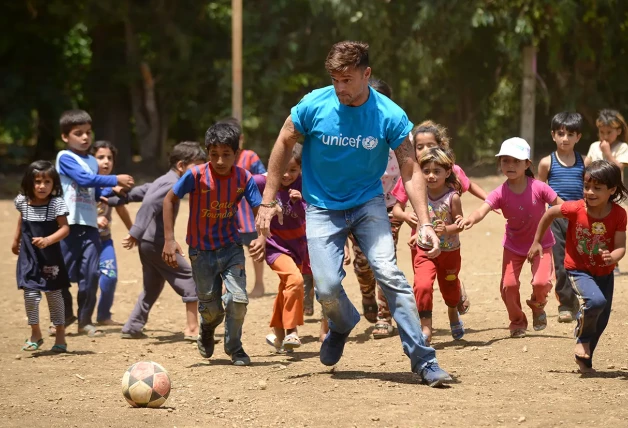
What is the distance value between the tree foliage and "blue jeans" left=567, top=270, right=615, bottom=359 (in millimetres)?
12279

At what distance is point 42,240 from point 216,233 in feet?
5.35

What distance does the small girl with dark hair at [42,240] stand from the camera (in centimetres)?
863

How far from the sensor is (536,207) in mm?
8484

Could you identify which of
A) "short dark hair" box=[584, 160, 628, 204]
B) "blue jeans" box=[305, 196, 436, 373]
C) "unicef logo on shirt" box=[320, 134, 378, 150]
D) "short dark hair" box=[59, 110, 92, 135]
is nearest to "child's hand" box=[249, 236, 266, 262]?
"blue jeans" box=[305, 196, 436, 373]

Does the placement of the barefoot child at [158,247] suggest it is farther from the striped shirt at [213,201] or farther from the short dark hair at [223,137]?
the short dark hair at [223,137]

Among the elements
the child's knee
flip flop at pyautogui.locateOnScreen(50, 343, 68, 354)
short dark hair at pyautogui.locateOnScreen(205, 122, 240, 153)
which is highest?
short dark hair at pyautogui.locateOnScreen(205, 122, 240, 153)

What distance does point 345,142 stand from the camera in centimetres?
667

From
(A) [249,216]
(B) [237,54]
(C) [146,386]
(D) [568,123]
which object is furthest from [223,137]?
(B) [237,54]

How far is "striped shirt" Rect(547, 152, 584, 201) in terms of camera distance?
31.0 feet

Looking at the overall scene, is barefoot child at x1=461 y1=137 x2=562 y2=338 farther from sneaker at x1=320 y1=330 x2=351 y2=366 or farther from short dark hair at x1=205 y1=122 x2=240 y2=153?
short dark hair at x1=205 y1=122 x2=240 y2=153

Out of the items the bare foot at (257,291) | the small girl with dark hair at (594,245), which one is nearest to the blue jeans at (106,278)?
the bare foot at (257,291)

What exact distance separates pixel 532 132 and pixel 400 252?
266 inches

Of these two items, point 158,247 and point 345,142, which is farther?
point 158,247

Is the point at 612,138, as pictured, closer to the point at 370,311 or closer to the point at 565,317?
the point at 565,317
